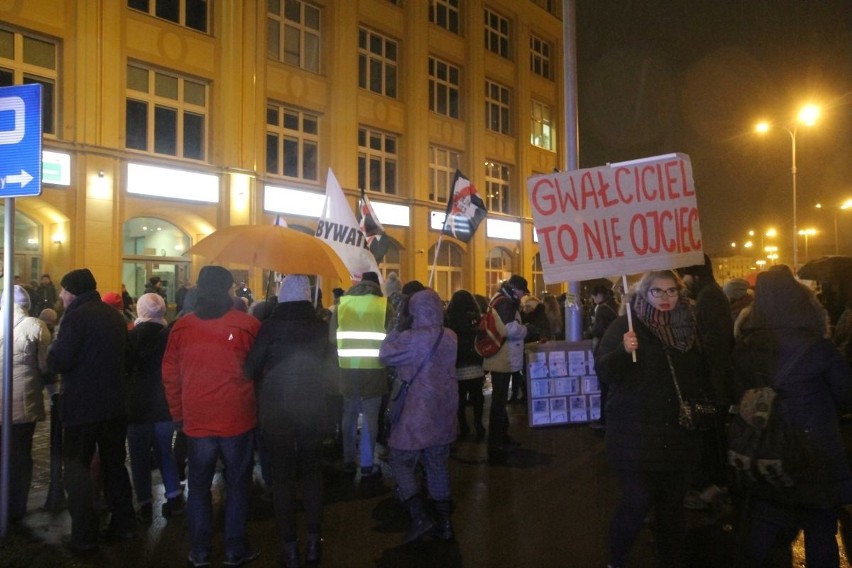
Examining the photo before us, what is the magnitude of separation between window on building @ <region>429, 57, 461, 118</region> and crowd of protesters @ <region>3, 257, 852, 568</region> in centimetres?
2160

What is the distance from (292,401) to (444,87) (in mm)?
24723

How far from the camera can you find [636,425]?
12.1 feet

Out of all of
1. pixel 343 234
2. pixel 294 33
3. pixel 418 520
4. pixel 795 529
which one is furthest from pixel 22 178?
pixel 294 33

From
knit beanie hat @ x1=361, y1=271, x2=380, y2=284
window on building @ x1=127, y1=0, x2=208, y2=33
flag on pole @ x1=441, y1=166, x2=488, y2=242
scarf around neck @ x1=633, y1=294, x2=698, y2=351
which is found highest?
window on building @ x1=127, y1=0, x2=208, y2=33

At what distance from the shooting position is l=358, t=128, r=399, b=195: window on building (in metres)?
23.7

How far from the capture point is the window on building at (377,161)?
2366 centimetres

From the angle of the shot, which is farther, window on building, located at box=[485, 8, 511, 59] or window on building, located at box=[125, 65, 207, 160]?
window on building, located at box=[485, 8, 511, 59]

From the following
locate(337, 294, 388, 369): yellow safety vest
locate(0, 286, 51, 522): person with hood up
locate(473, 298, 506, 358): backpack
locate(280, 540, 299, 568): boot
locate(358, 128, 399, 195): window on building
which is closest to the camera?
locate(280, 540, 299, 568): boot

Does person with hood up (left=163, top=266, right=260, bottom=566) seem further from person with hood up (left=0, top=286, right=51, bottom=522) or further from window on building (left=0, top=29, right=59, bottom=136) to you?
window on building (left=0, top=29, right=59, bottom=136)

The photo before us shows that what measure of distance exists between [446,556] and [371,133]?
20.8 metres

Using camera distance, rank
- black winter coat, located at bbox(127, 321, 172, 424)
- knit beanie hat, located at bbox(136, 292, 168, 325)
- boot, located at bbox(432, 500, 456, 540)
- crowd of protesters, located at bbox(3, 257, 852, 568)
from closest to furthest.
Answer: crowd of protesters, located at bbox(3, 257, 852, 568) → boot, located at bbox(432, 500, 456, 540) → black winter coat, located at bbox(127, 321, 172, 424) → knit beanie hat, located at bbox(136, 292, 168, 325)

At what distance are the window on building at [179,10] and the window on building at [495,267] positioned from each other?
15.5 metres

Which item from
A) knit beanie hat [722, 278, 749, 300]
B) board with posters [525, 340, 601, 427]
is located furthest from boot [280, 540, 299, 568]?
knit beanie hat [722, 278, 749, 300]

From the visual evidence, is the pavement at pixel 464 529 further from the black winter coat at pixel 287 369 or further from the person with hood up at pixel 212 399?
the black winter coat at pixel 287 369
